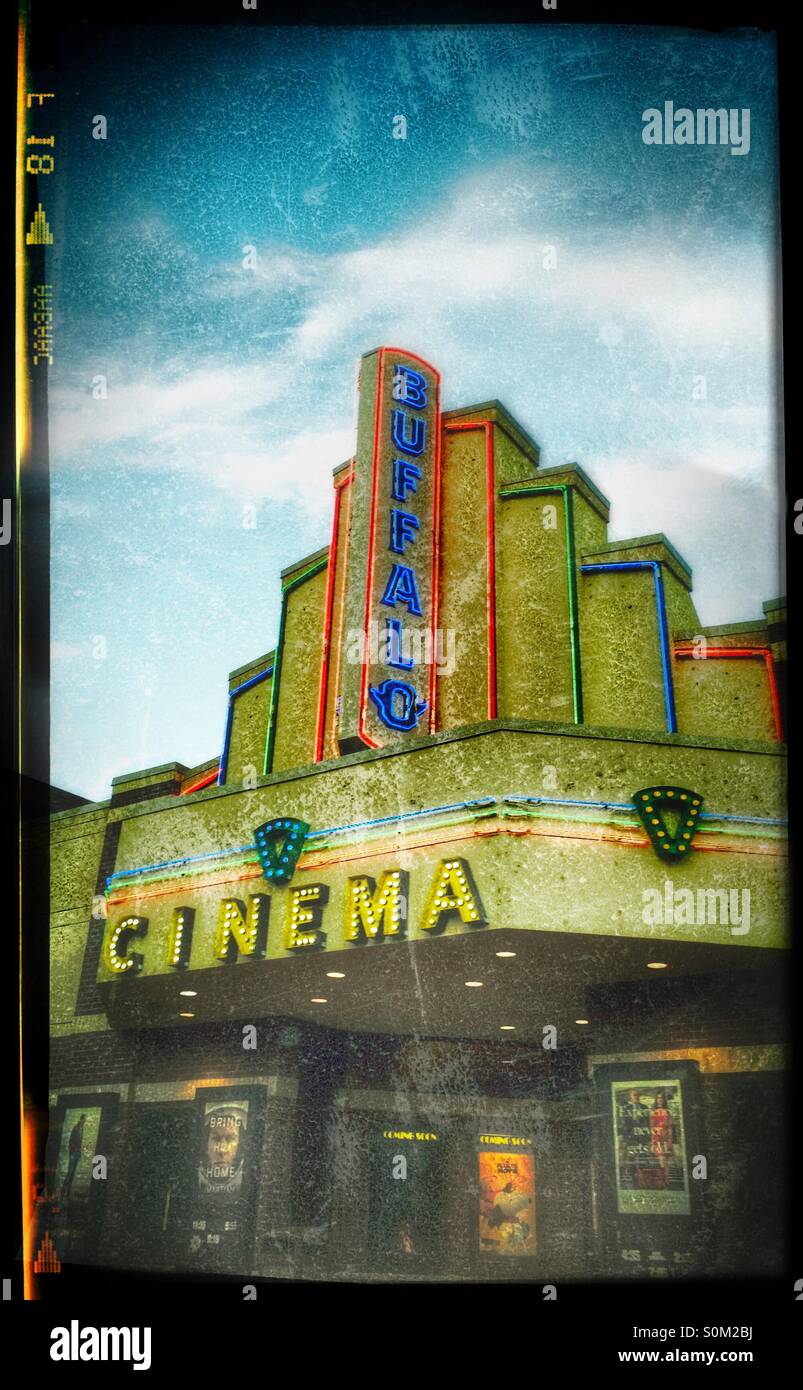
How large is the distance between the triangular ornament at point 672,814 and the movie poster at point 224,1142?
5.92 m

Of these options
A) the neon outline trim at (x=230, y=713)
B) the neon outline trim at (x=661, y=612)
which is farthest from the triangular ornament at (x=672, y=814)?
the neon outline trim at (x=230, y=713)

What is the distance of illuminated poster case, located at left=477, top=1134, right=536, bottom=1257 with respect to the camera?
10.3 m

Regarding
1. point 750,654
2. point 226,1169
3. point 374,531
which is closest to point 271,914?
point 226,1169

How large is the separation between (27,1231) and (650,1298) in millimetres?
3302

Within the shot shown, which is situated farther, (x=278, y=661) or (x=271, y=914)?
(x=278, y=661)

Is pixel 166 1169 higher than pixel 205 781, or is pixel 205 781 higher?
pixel 205 781

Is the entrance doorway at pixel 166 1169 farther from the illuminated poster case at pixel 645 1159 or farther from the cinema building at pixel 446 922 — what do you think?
the illuminated poster case at pixel 645 1159

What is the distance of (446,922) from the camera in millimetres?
8297

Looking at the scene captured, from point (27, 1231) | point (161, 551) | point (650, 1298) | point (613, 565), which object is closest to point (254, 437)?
point (161, 551)

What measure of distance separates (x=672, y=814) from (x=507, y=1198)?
15.8 ft

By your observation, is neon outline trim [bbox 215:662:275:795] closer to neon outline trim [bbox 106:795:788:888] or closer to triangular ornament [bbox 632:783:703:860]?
neon outline trim [bbox 106:795:788:888]

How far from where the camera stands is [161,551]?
8.36 meters

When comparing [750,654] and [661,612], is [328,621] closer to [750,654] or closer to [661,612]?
[661,612]

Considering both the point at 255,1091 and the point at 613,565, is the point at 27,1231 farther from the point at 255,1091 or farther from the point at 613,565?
the point at 613,565
